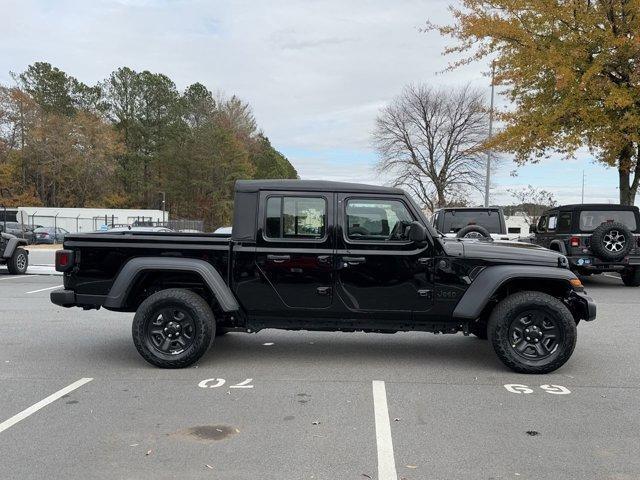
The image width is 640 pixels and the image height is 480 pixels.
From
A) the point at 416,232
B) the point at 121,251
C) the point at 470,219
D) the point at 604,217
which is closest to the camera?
the point at 416,232

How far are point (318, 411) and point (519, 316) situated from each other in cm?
233

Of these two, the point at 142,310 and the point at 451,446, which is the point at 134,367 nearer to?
the point at 142,310

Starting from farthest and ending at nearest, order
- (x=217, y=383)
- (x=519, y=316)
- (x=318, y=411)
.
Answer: (x=519, y=316) < (x=217, y=383) < (x=318, y=411)

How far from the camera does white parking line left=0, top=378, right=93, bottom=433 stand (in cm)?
432

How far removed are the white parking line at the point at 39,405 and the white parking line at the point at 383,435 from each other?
9.01 feet

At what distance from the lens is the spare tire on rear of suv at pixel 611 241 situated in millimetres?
11742

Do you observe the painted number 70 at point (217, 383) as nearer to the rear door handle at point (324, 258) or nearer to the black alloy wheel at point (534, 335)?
the rear door handle at point (324, 258)

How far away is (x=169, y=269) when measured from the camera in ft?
18.7

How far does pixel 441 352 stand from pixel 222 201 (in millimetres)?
54945

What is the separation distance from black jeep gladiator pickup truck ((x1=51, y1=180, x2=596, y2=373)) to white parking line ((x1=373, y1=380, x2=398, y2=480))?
92 centimetres

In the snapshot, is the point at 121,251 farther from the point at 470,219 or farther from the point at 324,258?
the point at 470,219

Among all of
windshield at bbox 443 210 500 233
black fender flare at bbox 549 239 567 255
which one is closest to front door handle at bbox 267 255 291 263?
black fender flare at bbox 549 239 567 255

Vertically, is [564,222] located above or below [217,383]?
above

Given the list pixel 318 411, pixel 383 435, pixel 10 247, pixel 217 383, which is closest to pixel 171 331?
pixel 217 383
